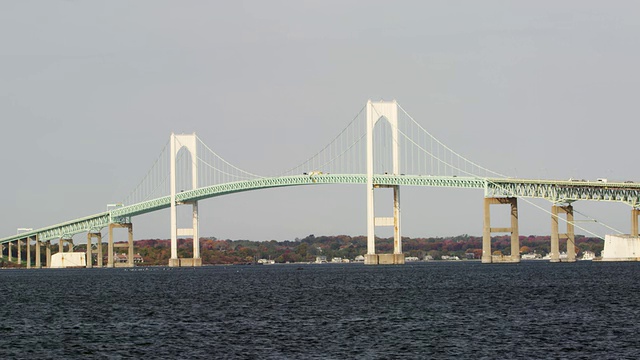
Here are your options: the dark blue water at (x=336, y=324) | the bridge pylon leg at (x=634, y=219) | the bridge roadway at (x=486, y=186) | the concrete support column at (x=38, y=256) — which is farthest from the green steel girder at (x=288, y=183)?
the dark blue water at (x=336, y=324)

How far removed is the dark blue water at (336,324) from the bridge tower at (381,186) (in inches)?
1801

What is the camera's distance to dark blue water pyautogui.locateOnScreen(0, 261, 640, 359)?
33.0 metres

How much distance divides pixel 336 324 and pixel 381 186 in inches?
2786

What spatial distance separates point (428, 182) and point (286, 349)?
261 feet

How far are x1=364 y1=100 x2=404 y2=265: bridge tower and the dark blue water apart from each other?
4575cm

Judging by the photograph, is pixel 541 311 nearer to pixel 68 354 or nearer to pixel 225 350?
pixel 225 350

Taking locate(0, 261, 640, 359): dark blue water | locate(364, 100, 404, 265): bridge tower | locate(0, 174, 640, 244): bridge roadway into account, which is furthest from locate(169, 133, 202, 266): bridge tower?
locate(0, 261, 640, 359): dark blue water

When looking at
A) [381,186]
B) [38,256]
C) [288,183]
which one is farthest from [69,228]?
[381,186]

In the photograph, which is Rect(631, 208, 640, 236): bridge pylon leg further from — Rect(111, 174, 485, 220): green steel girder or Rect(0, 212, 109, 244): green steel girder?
Rect(0, 212, 109, 244): green steel girder

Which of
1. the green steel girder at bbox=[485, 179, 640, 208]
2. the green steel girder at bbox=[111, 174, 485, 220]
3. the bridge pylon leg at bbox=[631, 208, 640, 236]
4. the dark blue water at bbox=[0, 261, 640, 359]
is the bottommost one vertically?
the dark blue water at bbox=[0, 261, 640, 359]

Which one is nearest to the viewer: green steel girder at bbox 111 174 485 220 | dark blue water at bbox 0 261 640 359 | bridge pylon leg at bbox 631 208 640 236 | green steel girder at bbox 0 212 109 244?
dark blue water at bbox 0 261 640 359

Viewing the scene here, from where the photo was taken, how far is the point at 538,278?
73.6 meters

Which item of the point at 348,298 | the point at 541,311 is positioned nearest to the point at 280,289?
the point at 348,298

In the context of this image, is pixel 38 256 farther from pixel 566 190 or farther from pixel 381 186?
pixel 566 190
